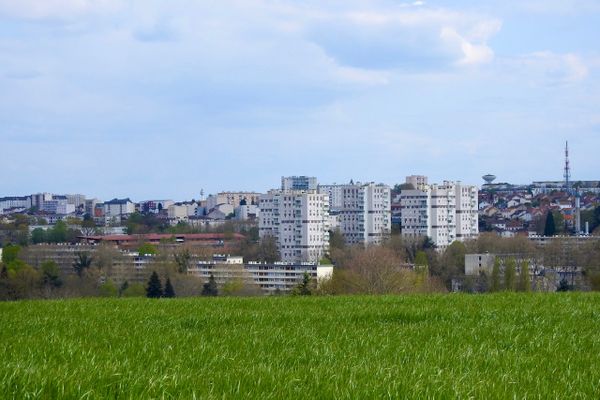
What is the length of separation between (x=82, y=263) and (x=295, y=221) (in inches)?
1995

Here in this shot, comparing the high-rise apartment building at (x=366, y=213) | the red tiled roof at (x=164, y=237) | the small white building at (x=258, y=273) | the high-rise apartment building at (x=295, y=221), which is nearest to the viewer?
the small white building at (x=258, y=273)

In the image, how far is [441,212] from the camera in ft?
440

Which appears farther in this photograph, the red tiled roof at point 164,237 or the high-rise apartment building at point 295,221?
the high-rise apartment building at point 295,221

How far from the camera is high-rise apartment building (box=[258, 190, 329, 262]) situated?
125825mm

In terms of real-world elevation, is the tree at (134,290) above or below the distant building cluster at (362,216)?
below

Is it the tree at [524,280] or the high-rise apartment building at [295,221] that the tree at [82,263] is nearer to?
the tree at [524,280]

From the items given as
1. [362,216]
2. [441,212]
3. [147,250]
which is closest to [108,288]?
[147,250]

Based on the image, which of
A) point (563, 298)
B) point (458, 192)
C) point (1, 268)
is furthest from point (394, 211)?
point (563, 298)

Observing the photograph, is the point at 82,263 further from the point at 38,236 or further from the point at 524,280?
the point at 524,280

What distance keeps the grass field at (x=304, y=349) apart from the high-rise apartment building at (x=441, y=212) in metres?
118

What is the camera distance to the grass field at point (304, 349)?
Answer: 605 centimetres

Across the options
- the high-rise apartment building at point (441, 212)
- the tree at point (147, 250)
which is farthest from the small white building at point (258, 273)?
the high-rise apartment building at point (441, 212)

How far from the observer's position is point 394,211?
6088 inches

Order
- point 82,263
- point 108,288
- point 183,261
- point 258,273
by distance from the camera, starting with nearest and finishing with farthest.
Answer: point 108,288 < point 183,261 < point 258,273 < point 82,263
